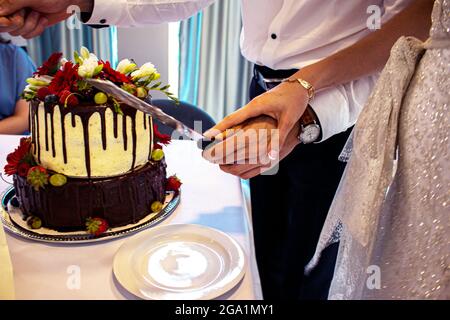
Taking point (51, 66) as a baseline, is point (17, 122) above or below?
below

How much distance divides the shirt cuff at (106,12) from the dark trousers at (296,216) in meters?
0.41

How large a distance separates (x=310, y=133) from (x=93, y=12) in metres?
0.65

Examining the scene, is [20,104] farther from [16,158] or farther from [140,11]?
[16,158]

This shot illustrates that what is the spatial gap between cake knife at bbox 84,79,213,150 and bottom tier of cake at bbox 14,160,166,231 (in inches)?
6.7

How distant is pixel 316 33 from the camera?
0.98 meters

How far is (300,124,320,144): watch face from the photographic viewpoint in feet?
2.93

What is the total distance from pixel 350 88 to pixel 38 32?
74cm

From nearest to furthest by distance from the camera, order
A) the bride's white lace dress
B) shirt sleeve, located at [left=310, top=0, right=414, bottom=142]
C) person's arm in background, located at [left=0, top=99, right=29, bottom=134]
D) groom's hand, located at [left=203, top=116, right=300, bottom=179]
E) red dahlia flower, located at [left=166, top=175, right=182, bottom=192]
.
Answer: the bride's white lace dress < groom's hand, located at [left=203, top=116, right=300, bottom=179] < shirt sleeve, located at [left=310, top=0, right=414, bottom=142] < red dahlia flower, located at [left=166, top=175, right=182, bottom=192] < person's arm in background, located at [left=0, top=99, right=29, bottom=134]

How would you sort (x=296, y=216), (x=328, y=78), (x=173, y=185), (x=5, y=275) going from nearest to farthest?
(x=5, y=275) → (x=328, y=78) → (x=173, y=185) → (x=296, y=216)

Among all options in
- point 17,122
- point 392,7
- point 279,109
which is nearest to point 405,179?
point 279,109

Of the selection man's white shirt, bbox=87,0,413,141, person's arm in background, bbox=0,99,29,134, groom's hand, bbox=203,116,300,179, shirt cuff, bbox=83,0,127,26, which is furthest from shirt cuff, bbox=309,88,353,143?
person's arm in background, bbox=0,99,29,134

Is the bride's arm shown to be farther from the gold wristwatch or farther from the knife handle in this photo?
the knife handle

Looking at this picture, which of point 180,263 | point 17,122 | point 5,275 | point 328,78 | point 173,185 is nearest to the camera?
point 5,275
